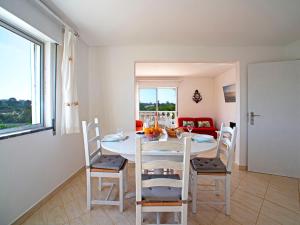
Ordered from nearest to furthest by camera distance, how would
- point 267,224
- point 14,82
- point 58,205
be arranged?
point 267,224 < point 14,82 < point 58,205

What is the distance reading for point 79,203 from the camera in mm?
2076

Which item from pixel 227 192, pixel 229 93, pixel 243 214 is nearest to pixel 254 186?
pixel 243 214

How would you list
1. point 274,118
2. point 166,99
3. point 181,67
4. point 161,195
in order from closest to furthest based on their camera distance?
point 161,195, point 274,118, point 181,67, point 166,99

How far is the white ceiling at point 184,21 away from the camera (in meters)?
1.93

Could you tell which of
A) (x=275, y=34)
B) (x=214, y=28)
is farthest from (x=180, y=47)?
(x=275, y=34)

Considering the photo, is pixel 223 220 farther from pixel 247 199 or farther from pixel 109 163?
pixel 109 163

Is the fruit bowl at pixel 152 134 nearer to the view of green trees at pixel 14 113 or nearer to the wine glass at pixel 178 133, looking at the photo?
the wine glass at pixel 178 133

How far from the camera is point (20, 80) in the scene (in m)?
1.94

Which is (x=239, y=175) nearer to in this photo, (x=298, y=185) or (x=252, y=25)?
(x=298, y=185)

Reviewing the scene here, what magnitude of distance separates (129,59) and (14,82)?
1840 mm

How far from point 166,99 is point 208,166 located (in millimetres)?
5053

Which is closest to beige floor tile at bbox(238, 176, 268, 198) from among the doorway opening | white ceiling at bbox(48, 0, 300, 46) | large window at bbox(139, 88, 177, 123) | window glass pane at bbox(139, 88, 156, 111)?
white ceiling at bbox(48, 0, 300, 46)

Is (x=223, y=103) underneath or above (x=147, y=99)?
underneath

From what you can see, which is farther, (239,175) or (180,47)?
(180,47)
